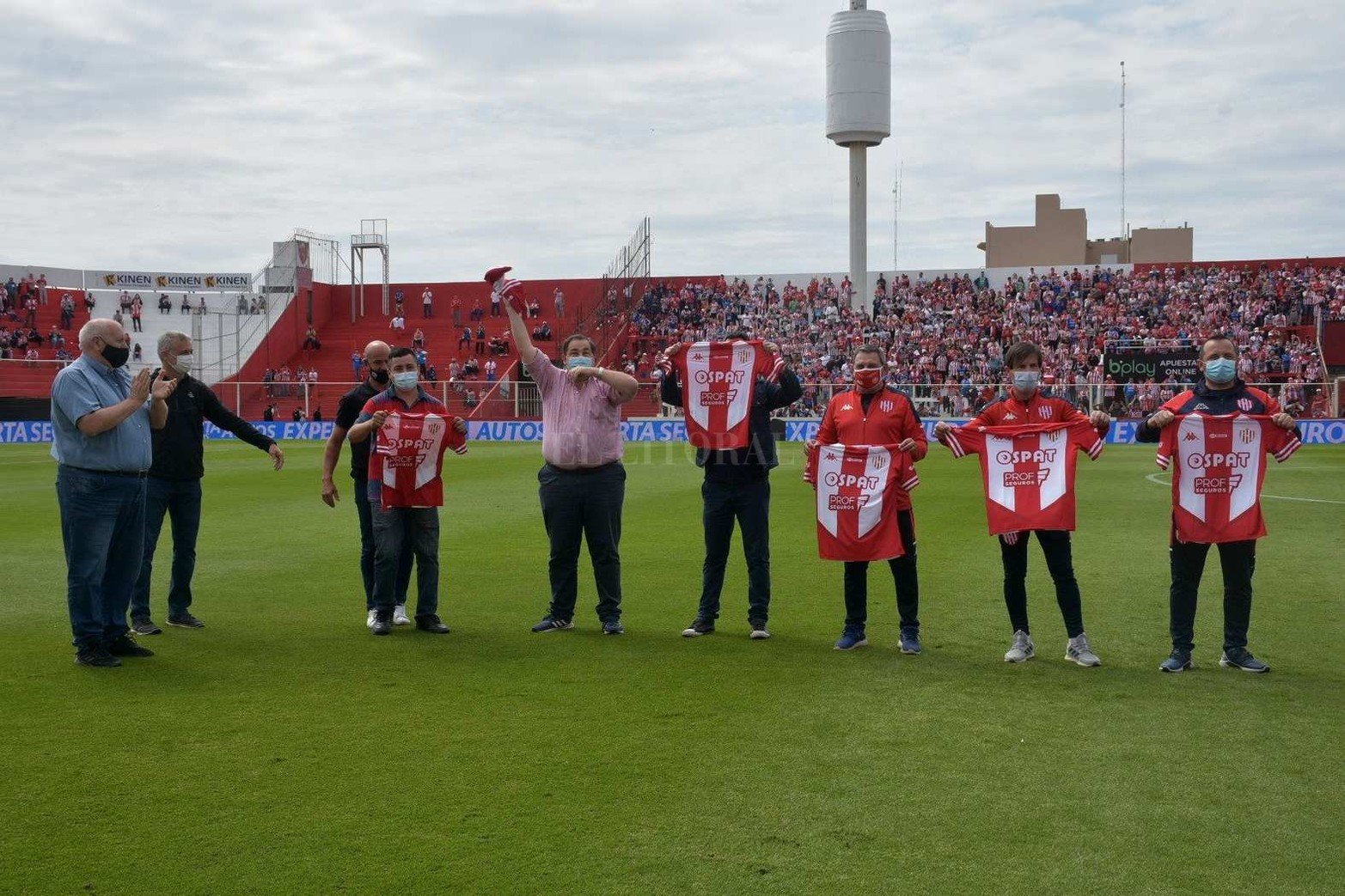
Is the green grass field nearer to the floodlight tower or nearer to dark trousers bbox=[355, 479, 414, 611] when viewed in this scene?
dark trousers bbox=[355, 479, 414, 611]

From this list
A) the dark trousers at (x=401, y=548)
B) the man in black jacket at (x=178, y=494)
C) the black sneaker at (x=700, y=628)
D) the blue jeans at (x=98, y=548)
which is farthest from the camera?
the man in black jacket at (x=178, y=494)

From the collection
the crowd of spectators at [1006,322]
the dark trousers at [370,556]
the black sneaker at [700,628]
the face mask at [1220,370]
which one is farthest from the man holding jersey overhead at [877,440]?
the crowd of spectators at [1006,322]

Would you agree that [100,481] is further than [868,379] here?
No

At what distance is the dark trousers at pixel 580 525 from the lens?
900cm

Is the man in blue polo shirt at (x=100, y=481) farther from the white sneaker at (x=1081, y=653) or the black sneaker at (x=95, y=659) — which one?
the white sneaker at (x=1081, y=653)

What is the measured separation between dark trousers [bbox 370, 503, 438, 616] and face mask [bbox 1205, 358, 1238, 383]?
5.20 m

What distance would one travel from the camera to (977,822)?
4.98 m

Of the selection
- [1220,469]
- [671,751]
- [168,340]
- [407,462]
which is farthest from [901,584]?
[168,340]

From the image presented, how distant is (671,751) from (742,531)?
3091mm

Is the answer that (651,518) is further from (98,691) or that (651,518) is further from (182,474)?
(98,691)

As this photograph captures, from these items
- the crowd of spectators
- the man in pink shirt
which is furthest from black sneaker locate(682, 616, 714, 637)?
the crowd of spectators

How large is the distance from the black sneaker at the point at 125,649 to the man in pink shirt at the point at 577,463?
2533mm

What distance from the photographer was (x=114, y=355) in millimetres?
8008

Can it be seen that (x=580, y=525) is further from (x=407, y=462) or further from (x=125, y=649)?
(x=125, y=649)
